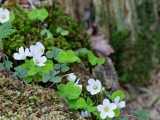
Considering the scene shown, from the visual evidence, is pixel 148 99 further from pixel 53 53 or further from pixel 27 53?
pixel 27 53

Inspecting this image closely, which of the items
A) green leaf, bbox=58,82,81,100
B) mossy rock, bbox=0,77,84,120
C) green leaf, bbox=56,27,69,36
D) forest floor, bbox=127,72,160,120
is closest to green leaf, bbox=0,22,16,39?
mossy rock, bbox=0,77,84,120

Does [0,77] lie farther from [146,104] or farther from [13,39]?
[146,104]

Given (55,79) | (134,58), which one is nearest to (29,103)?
(55,79)

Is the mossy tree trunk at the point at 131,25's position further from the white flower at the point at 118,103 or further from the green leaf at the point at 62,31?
the white flower at the point at 118,103

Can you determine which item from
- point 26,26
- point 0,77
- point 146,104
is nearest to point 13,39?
point 26,26

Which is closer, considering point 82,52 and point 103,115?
point 103,115

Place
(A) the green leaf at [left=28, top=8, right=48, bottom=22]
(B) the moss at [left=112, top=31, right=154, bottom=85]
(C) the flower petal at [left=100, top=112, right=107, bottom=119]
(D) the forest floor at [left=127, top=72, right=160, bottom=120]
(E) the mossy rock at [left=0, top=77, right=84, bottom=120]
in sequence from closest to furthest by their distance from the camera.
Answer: (E) the mossy rock at [left=0, top=77, right=84, bottom=120] → (C) the flower petal at [left=100, top=112, right=107, bottom=119] → (A) the green leaf at [left=28, top=8, right=48, bottom=22] → (D) the forest floor at [left=127, top=72, right=160, bottom=120] → (B) the moss at [left=112, top=31, right=154, bottom=85]

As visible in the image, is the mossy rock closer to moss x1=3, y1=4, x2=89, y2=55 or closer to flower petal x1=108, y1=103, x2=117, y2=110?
flower petal x1=108, y1=103, x2=117, y2=110

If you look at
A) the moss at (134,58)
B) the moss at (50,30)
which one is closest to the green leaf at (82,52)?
the moss at (50,30)
